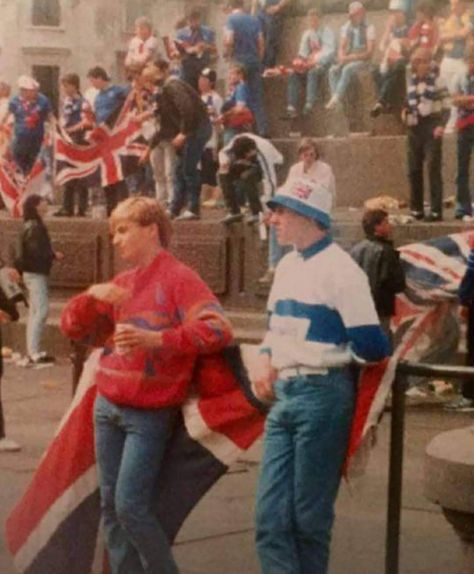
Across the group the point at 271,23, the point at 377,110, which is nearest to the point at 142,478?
the point at 377,110

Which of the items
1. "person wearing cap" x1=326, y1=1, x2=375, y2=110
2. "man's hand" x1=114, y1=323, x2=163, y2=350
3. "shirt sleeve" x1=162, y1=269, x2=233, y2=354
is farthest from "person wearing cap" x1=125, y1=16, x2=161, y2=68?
"man's hand" x1=114, y1=323, x2=163, y2=350

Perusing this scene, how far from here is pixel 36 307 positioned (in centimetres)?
1769

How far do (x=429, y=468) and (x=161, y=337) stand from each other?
105 cm

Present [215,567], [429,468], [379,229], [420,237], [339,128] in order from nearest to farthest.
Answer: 1. [429,468]
2. [215,567]
3. [379,229]
4. [420,237]
5. [339,128]

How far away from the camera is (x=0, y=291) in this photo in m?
10.6

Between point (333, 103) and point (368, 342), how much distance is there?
56.6 ft

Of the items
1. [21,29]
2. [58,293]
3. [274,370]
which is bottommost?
[58,293]

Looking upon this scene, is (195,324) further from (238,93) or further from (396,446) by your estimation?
(238,93)

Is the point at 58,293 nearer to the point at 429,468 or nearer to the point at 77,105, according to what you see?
the point at 77,105

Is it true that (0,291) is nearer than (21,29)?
Yes

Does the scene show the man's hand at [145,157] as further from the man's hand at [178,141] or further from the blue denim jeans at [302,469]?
the blue denim jeans at [302,469]

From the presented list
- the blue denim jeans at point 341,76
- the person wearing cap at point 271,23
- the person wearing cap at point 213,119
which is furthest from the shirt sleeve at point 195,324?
the person wearing cap at point 271,23

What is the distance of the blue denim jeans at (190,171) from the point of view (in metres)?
19.8

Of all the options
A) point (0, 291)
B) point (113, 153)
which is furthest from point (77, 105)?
point (0, 291)
